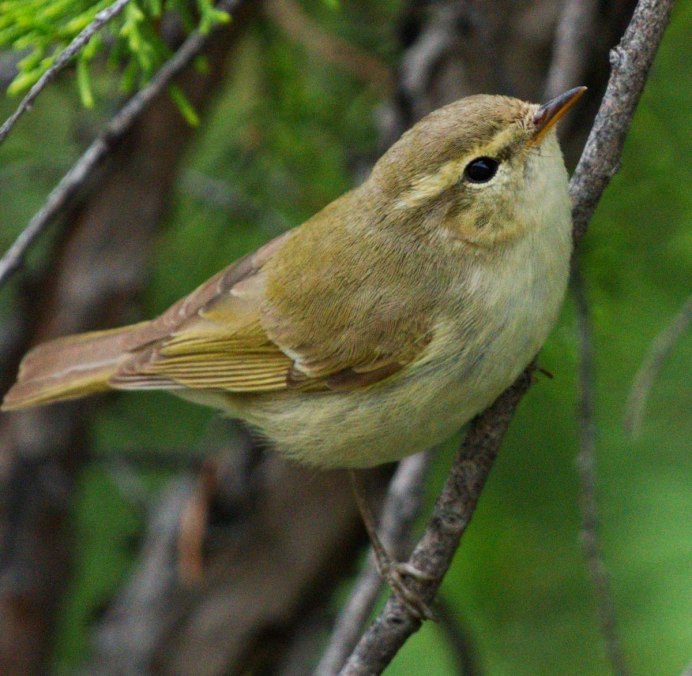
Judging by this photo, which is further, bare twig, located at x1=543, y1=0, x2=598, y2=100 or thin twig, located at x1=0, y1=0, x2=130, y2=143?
bare twig, located at x1=543, y1=0, x2=598, y2=100

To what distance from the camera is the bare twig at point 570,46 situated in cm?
299

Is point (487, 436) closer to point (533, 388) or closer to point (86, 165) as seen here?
point (86, 165)

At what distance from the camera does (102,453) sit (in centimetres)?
392

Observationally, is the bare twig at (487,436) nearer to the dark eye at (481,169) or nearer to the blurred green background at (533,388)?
the dark eye at (481,169)

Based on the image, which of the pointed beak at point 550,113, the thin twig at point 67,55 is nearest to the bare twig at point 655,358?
the pointed beak at point 550,113

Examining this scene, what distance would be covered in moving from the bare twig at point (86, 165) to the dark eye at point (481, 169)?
2.37 feet

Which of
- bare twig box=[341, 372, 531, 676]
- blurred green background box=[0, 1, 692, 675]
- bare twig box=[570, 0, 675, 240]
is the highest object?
bare twig box=[570, 0, 675, 240]

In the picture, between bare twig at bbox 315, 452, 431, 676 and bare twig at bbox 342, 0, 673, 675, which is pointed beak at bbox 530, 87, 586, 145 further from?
bare twig at bbox 315, 452, 431, 676

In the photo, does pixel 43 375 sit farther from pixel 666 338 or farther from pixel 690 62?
pixel 690 62

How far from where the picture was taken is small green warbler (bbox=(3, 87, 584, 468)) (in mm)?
2406

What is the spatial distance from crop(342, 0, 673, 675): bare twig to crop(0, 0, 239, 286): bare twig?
1.02 metres

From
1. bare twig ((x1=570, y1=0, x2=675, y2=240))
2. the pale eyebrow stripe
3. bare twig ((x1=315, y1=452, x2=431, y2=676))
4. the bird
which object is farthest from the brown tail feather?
bare twig ((x1=570, y1=0, x2=675, y2=240))

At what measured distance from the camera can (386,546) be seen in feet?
10.4

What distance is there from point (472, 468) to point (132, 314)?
2.01 meters
